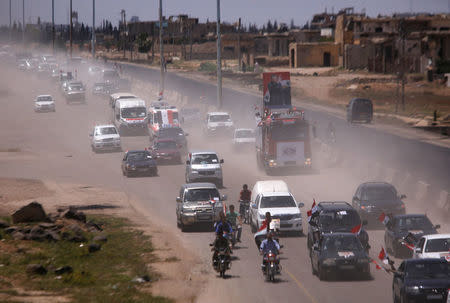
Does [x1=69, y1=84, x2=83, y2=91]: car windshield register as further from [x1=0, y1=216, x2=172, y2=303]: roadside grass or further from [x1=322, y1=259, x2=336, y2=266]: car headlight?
[x1=322, y1=259, x2=336, y2=266]: car headlight

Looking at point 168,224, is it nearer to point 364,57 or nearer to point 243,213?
point 243,213

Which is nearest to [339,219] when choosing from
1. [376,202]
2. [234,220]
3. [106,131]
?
[234,220]

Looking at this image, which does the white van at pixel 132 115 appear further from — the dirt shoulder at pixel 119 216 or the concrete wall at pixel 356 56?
the concrete wall at pixel 356 56

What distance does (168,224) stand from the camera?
105 feet

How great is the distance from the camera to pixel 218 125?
203 ft

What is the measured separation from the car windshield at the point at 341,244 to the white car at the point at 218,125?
40.0 m

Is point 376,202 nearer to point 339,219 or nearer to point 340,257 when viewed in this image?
point 339,219

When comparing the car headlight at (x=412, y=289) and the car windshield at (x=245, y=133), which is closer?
the car headlight at (x=412, y=289)

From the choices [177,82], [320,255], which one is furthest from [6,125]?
[320,255]

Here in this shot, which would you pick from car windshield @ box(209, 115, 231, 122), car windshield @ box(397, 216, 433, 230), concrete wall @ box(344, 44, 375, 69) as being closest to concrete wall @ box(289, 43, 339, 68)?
concrete wall @ box(344, 44, 375, 69)

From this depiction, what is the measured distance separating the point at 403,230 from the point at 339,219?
199cm

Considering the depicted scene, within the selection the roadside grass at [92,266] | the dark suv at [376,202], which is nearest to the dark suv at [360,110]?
the dark suv at [376,202]

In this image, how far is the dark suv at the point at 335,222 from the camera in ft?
82.1

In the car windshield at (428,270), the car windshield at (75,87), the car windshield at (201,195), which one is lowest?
the car windshield at (201,195)
